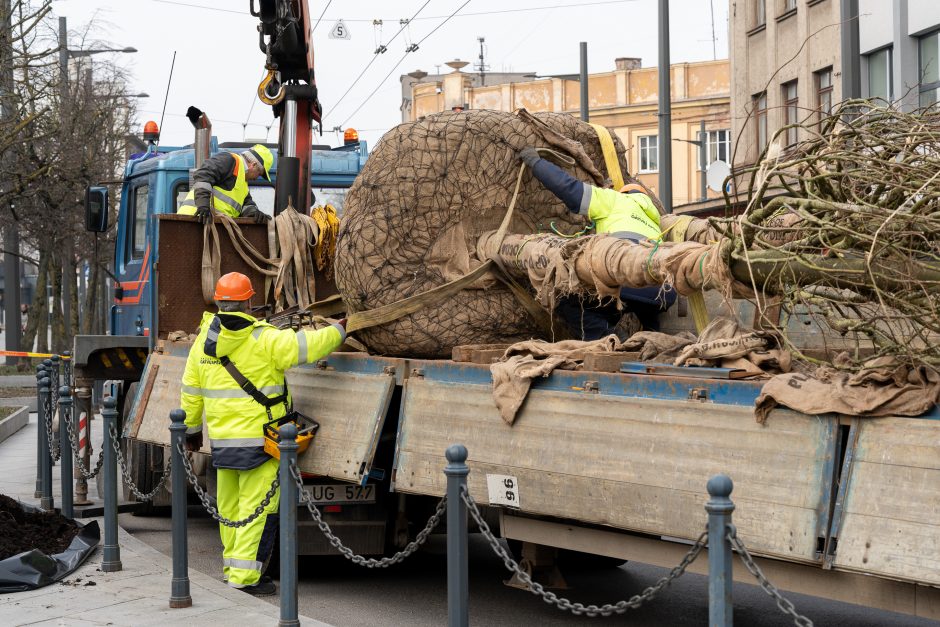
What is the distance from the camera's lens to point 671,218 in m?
8.66

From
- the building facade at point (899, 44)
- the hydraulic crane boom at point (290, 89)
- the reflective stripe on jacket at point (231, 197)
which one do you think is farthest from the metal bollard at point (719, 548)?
the building facade at point (899, 44)

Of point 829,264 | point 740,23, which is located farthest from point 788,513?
point 740,23

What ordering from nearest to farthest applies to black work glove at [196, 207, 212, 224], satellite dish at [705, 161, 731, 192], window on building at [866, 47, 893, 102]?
satellite dish at [705, 161, 731, 192] < black work glove at [196, 207, 212, 224] < window on building at [866, 47, 893, 102]

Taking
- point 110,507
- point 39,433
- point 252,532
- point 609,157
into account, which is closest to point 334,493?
point 252,532

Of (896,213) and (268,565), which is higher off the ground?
(896,213)

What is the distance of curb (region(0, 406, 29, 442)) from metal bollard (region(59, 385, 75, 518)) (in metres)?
8.63

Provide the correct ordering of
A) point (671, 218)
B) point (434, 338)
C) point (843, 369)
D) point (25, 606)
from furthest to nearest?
point (671, 218), point (434, 338), point (25, 606), point (843, 369)

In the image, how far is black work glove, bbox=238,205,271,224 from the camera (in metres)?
10.4

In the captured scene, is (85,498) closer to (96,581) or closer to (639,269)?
(96,581)

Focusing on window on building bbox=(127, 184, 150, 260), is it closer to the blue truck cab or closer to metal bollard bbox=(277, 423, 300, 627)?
the blue truck cab

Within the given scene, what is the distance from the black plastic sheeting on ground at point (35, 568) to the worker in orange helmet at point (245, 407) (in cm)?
104

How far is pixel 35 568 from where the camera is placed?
789 cm

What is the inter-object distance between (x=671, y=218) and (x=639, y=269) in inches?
77.1

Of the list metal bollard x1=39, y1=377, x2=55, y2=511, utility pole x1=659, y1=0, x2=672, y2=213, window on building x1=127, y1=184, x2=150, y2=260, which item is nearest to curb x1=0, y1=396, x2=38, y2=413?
window on building x1=127, y1=184, x2=150, y2=260
